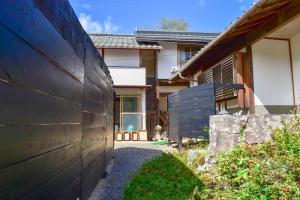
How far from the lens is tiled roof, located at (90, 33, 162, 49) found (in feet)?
49.2

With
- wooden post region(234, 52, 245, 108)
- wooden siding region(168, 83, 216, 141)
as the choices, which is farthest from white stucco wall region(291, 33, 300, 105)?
wooden siding region(168, 83, 216, 141)

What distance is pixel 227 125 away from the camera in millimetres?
4543

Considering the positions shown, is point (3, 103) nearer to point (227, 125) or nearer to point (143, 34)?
point (227, 125)

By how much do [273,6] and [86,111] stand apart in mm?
4282

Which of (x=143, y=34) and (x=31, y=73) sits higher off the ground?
(x=143, y=34)

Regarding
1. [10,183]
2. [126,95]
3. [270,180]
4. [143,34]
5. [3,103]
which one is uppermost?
[143,34]

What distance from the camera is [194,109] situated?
7.20 m

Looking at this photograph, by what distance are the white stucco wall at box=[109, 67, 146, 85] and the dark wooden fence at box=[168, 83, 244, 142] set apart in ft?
19.3

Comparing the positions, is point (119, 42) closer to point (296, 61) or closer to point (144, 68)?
point (144, 68)

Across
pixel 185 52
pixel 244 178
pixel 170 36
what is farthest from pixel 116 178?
pixel 185 52

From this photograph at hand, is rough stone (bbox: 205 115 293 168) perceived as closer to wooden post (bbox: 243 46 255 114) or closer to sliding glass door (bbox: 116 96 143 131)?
wooden post (bbox: 243 46 255 114)

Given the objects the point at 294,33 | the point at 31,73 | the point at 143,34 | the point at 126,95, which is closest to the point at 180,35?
the point at 143,34

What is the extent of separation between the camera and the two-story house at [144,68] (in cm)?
1465

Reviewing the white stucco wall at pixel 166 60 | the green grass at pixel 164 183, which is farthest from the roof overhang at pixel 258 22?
the white stucco wall at pixel 166 60
